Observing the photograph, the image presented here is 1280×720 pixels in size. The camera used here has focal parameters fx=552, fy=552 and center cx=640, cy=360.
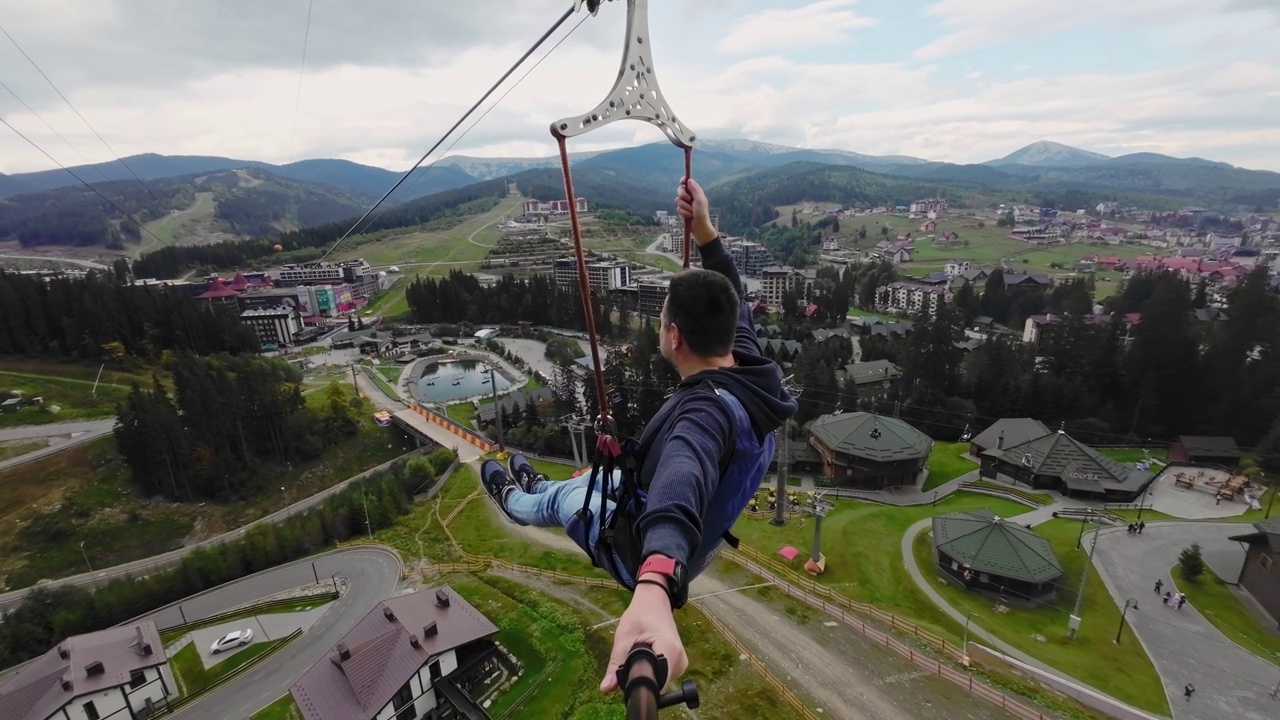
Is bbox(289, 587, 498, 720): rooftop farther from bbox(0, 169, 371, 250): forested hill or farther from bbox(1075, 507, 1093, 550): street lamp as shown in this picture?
bbox(0, 169, 371, 250): forested hill

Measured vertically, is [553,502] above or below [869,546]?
above

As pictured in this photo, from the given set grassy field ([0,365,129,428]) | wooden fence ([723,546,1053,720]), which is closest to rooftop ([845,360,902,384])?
wooden fence ([723,546,1053,720])

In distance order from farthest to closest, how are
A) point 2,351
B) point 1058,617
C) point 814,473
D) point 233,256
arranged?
point 233,256 < point 2,351 < point 814,473 < point 1058,617

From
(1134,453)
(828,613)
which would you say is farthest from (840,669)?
(1134,453)

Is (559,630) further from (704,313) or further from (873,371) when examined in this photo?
Answer: (873,371)

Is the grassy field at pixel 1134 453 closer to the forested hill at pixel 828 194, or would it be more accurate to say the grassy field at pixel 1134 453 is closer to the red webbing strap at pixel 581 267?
the red webbing strap at pixel 581 267

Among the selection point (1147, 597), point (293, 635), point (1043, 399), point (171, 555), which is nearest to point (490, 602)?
point (293, 635)

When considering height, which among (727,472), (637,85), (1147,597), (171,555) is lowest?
(171,555)

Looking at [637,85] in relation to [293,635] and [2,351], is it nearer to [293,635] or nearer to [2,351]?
[293,635]
